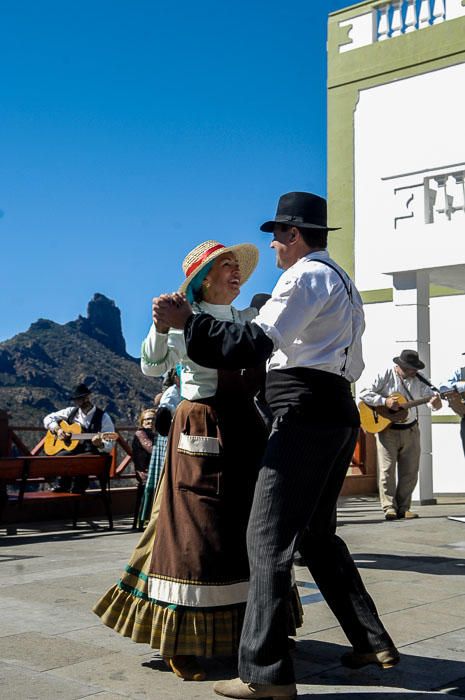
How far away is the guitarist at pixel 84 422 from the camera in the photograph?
36.1 ft

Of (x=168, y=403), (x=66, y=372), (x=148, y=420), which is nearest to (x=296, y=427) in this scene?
(x=168, y=403)

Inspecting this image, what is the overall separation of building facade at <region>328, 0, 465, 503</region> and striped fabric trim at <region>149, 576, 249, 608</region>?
8806 mm

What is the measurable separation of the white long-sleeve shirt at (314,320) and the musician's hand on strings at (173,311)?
31cm

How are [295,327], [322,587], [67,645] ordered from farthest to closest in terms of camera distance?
[67,645] → [322,587] → [295,327]

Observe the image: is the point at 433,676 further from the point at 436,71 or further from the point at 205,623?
the point at 436,71

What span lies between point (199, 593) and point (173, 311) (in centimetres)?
118

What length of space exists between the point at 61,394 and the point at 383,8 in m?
100

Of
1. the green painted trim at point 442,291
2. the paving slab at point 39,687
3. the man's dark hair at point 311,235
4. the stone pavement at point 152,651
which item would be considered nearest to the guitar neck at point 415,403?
the stone pavement at point 152,651

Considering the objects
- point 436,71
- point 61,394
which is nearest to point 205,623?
point 436,71

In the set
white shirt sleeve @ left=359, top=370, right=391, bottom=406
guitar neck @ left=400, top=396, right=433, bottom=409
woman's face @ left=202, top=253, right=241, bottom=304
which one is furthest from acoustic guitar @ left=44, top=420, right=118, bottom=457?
woman's face @ left=202, top=253, right=241, bottom=304

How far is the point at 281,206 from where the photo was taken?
3967 millimetres

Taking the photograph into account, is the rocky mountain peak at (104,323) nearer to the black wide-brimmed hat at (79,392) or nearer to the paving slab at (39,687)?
the black wide-brimmed hat at (79,392)

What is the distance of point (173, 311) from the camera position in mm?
3631

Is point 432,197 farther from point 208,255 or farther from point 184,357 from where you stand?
point 184,357
